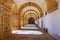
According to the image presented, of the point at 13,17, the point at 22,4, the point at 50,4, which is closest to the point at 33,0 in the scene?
the point at 22,4

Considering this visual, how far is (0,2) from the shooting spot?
34.3 ft

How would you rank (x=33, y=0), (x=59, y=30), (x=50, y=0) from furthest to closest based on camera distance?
(x=33, y=0) → (x=50, y=0) → (x=59, y=30)

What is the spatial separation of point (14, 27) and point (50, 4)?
834cm

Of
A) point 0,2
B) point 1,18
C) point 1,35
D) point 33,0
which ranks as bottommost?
point 1,35

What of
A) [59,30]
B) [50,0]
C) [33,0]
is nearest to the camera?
[59,30]

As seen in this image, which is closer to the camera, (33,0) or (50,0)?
(50,0)

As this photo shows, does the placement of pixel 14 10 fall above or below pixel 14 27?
above

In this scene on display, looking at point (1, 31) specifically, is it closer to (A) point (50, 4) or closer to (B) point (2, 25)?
(B) point (2, 25)

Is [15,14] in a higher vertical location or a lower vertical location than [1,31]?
higher

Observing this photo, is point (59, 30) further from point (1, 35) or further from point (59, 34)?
point (1, 35)

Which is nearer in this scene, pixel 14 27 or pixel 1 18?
pixel 1 18

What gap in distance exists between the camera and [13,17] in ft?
73.4

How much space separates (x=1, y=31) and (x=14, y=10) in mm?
11955

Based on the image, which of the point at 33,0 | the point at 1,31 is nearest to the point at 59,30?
the point at 1,31
